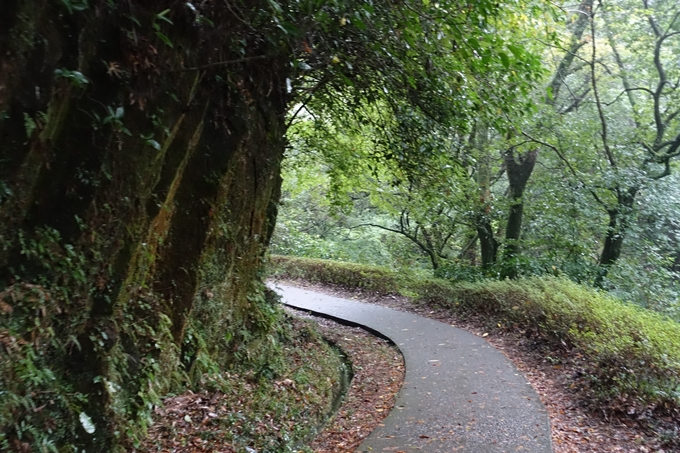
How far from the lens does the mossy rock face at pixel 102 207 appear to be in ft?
10.7

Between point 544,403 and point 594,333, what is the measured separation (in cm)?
168

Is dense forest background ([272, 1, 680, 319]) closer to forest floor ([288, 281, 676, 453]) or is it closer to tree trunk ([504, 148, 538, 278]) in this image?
tree trunk ([504, 148, 538, 278])

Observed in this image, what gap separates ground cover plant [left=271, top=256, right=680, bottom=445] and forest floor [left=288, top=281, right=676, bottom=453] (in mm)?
147

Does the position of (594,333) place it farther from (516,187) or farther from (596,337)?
(516,187)

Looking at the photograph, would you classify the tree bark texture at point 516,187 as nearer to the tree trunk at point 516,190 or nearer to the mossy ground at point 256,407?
the tree trunk at point 516,190

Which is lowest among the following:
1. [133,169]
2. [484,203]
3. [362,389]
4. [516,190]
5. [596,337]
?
→ [362,389]

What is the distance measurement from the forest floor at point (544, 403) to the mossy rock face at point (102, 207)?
2183mm

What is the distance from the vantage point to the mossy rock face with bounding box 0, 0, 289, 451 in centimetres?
325

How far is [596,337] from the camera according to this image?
7.22 m

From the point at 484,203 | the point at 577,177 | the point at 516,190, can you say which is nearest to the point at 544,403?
the point at 484,203

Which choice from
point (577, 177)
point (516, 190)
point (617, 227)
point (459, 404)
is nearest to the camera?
point (459, 404)

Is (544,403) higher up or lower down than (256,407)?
higher up

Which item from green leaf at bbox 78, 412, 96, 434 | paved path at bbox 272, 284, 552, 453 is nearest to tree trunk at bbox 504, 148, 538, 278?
paved path at bbox 272, 284, 552, 453

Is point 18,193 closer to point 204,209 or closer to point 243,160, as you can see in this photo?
point 204,209
